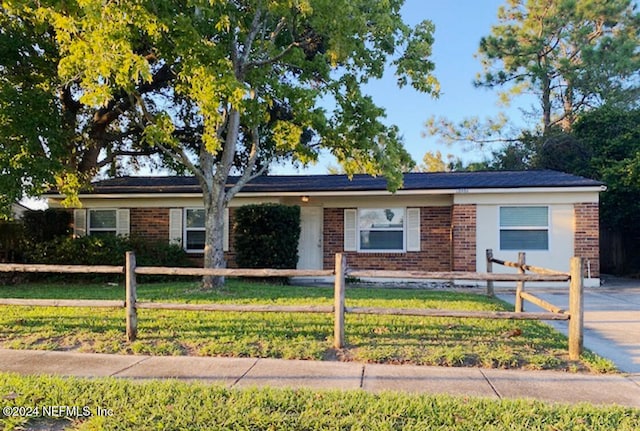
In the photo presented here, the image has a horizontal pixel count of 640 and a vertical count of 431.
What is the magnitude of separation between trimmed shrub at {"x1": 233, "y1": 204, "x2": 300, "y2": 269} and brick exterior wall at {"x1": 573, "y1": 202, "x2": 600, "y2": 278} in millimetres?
8078

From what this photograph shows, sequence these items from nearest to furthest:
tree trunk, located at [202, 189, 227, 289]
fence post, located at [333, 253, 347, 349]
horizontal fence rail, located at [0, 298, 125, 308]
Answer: fence post, located at [333, 253, 347, 349]
horizontal fence rail, located at [0, 298, 125, 308]
tree trunk, located at [202, 189, 227, 289]

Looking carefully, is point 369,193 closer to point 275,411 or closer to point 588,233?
point 588,233

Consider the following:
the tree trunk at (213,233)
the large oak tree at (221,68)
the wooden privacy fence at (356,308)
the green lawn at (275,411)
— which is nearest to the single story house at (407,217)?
the large oak tree at (221,68)

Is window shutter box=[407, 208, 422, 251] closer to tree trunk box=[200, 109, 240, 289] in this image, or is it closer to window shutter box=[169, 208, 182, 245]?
tree trunk box=[200, 109, 240, 289]

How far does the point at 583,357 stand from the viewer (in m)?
5.31

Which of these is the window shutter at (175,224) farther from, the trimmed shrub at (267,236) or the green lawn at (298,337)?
the green lawn at (298,337)

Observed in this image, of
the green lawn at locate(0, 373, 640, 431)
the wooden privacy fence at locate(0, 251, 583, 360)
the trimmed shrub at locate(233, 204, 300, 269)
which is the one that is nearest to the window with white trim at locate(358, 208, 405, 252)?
the trimmed shrub at locate(233, 204, 300, 269)

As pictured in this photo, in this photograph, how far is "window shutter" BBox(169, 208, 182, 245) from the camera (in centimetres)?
1461

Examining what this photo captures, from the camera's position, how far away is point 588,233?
41.0 feet

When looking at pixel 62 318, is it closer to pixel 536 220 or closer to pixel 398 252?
pixel 398 252

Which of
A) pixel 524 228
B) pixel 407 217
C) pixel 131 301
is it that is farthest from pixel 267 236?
pixel 524 228

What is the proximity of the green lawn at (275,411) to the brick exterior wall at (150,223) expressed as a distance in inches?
422

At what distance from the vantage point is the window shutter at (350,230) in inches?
563

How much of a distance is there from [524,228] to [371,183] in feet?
15.6
